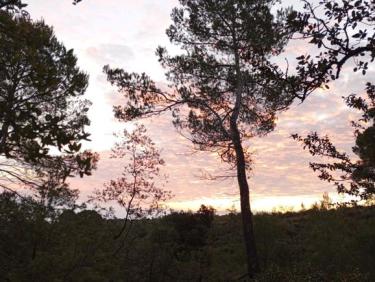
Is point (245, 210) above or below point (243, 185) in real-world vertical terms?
below

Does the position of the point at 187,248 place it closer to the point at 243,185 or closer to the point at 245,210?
the point at 245,210

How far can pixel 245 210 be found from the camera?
17859 millimetres

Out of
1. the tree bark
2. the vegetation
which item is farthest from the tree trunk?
the vegetation

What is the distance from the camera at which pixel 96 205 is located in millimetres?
21125

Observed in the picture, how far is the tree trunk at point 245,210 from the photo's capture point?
57.4 ft

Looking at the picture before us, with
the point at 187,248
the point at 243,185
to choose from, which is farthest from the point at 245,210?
the point at 187,248

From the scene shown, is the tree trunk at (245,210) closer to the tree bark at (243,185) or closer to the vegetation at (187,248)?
the tree bark at (243,185)

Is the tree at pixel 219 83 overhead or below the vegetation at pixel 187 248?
overhead

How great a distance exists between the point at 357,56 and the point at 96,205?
17573 mm

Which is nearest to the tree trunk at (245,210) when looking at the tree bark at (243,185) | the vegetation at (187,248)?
the tree bark at (243,185)

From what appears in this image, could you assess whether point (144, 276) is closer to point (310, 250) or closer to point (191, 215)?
point (310, 250)

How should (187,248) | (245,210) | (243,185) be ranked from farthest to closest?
(187,248)
(243,185)
(245,210)

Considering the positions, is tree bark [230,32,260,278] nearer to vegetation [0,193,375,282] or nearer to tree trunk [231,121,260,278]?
tree trunk [231,121,260,278]

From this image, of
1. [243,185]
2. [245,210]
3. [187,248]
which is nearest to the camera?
[245,210]
